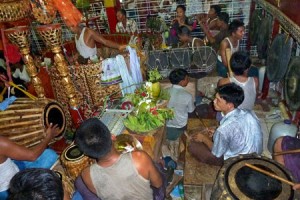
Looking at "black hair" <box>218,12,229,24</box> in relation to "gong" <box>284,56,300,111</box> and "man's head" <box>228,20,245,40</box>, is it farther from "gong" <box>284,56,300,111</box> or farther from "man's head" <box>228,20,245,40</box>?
"gong" <box>284,56,300,111</box>

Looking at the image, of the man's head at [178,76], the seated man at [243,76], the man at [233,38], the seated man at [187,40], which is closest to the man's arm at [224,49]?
the man at [233,38]

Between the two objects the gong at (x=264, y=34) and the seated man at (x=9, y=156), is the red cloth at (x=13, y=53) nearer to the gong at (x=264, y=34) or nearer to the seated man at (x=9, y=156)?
the seated man at (x=9, y=156)

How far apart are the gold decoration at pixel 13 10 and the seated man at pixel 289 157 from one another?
4.11 meters

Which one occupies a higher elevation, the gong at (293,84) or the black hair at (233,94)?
the black hair at (233,94)

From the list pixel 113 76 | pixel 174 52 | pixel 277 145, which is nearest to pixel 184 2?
pixel 174 52

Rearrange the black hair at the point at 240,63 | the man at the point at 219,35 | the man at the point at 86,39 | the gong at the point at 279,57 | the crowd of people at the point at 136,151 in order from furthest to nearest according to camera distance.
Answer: the man at the point at 219,35
the man at the point at 86,39
the gong at the point at 279,57
the black hair at the point at 240,63
the crowd of people at the point at 136,151

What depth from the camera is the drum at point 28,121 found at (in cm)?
383

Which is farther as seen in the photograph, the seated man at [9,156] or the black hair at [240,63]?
the black hair at [240,63]

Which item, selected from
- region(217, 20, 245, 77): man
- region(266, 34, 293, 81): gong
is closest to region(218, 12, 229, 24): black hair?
region(217, 20, 245, 77): man

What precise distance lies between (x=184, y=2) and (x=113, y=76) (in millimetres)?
5525

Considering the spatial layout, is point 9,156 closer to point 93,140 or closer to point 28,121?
point 28,121

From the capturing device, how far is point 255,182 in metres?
2.38

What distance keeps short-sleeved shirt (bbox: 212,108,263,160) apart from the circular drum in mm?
546

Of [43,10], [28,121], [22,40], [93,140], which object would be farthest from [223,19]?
[93,140]
